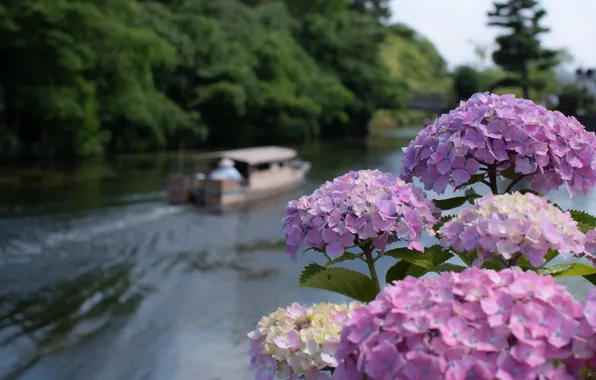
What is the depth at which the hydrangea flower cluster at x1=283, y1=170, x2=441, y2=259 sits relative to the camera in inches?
69.8

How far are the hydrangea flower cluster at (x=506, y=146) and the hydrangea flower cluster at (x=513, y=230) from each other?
349 mm

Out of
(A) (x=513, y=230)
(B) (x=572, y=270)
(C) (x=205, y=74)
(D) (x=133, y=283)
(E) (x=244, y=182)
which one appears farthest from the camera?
(C) (x=205, y=74)

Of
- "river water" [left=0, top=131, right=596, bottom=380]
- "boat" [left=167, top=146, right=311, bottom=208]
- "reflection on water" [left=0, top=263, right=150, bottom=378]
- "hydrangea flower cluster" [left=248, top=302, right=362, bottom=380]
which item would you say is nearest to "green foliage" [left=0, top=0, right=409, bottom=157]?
"river water" [left=0, top=131, right=596, bottom=380]

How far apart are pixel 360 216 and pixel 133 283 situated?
32.8 ft

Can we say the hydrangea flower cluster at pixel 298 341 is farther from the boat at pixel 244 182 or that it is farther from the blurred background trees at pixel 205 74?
the boat at pixel 244 182

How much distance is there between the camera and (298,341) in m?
1.63

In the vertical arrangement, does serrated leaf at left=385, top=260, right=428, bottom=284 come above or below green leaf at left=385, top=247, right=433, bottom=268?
below

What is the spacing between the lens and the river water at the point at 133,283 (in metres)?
8.20

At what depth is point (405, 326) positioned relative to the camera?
3.98 feet

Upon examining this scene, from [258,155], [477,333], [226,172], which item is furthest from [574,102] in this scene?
[258,155]

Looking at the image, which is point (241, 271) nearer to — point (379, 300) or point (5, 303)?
point (5, 303)

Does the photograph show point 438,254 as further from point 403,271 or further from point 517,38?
point 517,38

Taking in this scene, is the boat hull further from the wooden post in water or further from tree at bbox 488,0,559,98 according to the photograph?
tree at bbox 488,0,559,98

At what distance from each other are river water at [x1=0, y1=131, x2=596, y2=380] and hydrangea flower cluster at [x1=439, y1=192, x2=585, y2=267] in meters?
2.04
